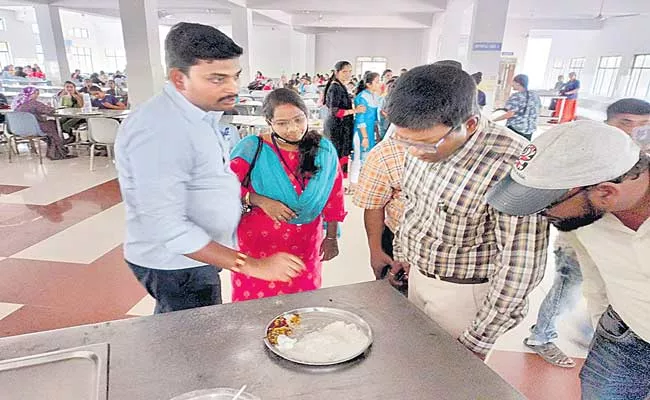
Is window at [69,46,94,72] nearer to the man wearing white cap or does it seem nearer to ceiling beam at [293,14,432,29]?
ceiling beam at [293,14,432,29]

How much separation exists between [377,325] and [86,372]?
644 mm

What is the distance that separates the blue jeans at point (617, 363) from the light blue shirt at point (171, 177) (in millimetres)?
1083

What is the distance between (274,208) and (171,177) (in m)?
0.56

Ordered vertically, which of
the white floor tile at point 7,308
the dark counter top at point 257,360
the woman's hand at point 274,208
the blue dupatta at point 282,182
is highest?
the blue dupatta at point 282,182

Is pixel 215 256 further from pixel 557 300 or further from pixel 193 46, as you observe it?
pixel 557 300

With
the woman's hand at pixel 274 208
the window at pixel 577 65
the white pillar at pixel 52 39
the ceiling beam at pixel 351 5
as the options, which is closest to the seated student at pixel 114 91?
the white pillar at pixel 52 39

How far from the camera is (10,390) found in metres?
0.83

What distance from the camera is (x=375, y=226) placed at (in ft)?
5.16

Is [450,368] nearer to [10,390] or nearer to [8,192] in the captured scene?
[10,390]

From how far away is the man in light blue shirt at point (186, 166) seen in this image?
3.49 feet

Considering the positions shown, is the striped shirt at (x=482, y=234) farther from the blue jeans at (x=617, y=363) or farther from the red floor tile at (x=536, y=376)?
the red floor tile at (x=536, y=376)

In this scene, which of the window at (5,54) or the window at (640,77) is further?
the window at (5,54)

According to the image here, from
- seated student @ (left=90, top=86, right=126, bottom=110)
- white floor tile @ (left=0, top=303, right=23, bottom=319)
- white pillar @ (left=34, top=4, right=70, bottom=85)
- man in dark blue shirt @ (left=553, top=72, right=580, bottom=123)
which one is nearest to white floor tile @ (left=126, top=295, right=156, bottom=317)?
white floor tile @ (left=0, top=303, right=23, bottom=319)

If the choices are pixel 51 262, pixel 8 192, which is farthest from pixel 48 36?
pixel 51 262
